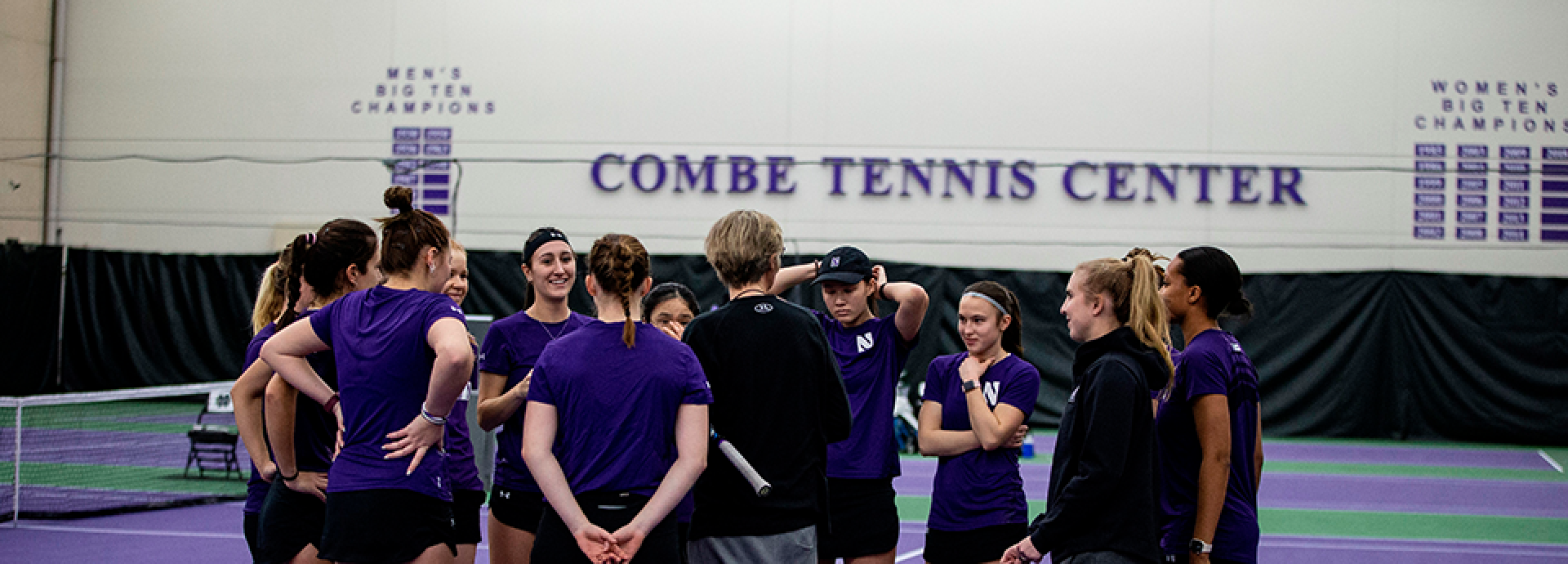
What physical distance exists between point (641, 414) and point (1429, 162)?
1637 centimetres

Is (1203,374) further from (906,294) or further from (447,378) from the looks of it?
(447,378)

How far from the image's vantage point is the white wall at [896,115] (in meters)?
16.4

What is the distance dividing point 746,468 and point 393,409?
1.06m

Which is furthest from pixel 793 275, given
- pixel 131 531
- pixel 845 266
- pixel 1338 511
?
pixel 1338 511

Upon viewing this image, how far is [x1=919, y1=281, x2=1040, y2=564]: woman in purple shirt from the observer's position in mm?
4297

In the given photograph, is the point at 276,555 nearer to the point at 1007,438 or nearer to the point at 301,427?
the point at 301,427

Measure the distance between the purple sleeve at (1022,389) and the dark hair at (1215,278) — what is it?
82 cm

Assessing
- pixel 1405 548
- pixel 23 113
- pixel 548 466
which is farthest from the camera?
pixel 23 113

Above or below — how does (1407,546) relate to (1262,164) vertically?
below

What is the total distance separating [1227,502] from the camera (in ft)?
11.9

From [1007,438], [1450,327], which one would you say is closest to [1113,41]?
[1450,327]

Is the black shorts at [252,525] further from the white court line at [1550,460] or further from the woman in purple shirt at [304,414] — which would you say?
the white court line at [1550,460]

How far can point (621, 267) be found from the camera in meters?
3.29

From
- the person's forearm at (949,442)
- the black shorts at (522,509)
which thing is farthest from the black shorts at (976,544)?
the black shorts at (522,509)
